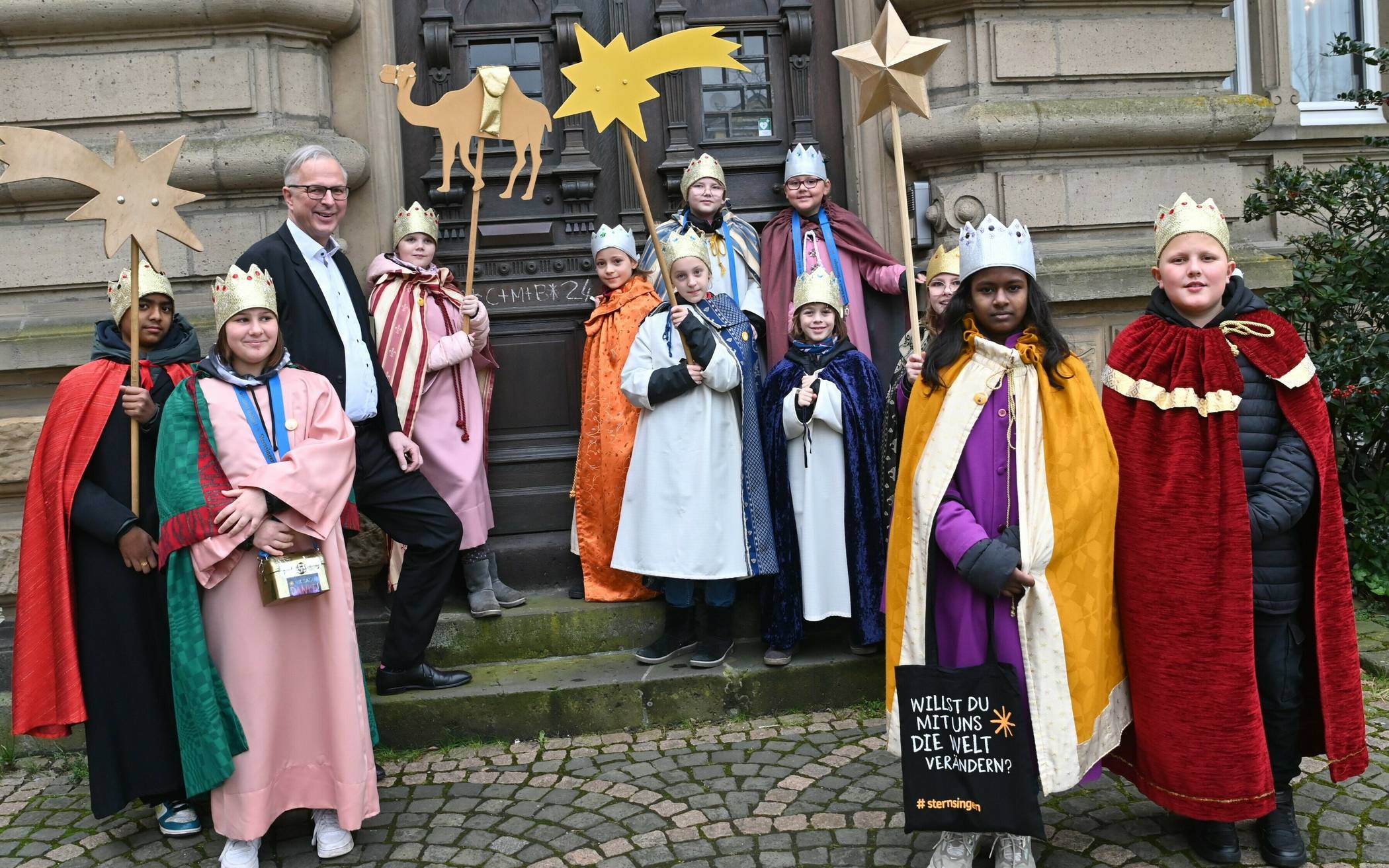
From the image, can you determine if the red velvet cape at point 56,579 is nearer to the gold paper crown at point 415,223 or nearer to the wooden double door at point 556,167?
the gold paper crown at point 415,223

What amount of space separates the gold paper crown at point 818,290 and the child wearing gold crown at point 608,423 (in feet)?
2.55

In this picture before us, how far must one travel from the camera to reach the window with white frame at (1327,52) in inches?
306

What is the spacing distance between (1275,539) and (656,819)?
2.11 m

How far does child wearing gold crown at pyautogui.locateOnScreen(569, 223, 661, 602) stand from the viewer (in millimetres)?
5457

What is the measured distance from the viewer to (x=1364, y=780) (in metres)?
4.00

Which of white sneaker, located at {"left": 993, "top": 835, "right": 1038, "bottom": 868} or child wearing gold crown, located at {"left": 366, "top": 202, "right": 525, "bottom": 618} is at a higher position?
child wearing gold crown, located at {"left": 366, "top": 202, "right": 525, "bottom": 618}

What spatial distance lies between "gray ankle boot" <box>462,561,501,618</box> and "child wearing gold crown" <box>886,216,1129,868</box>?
2335mm

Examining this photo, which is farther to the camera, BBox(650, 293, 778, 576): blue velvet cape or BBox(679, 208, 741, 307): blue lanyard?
BBox(679, 208, 741, 307): blue lanyard

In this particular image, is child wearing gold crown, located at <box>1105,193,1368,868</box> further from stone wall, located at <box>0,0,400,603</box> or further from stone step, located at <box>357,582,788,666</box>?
stone wall, located at <box>0,0,400,603</box>

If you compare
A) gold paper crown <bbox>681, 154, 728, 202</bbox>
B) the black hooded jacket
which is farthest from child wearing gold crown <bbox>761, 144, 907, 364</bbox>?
the black hooded jacket

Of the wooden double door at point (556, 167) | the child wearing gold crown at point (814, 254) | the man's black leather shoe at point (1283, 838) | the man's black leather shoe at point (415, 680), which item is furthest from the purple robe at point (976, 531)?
the wooden double door at point (556, 167)

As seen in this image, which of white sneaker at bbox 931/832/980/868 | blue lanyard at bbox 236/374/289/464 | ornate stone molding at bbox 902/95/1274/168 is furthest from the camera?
ornate stone molding at bbox 902/95/1274/168

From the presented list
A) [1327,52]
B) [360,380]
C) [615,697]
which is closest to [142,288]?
[360,380]

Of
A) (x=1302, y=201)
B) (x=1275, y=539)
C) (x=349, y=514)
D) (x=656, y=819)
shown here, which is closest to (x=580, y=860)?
(x=656, y=819)
